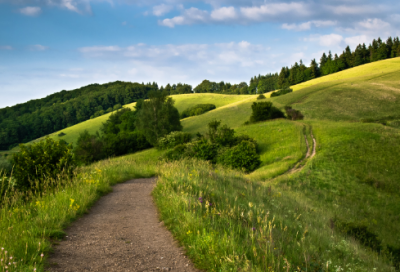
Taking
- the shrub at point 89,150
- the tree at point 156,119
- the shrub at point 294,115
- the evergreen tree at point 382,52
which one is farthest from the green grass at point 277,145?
the evergreen tree at point 382,52

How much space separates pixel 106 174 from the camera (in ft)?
35.5

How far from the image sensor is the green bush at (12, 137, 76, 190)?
8758 mm

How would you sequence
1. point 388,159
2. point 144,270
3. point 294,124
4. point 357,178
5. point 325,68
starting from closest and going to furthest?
point 144,270 → point 357,178 → point 388,159 → point 294,124 → point 325,68

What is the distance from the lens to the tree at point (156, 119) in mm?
55531

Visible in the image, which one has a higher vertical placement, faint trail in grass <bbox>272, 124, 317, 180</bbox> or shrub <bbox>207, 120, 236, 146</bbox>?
shrub <bbox>207, 120, 236, 146</bbox>

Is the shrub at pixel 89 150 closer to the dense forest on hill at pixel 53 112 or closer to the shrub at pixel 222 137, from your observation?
the shrub at pixel 222 137

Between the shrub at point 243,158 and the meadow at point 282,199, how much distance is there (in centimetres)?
115

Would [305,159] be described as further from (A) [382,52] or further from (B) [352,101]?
(A) [382,52]

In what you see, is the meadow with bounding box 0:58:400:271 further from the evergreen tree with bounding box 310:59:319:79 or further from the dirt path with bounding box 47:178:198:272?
the evergreen tree with bounding box 310:59:319:79

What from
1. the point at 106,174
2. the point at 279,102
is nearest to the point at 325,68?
the point at 279,102

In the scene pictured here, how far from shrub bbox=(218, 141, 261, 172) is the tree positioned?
28.2 metres

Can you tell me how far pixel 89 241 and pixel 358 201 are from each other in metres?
19.0

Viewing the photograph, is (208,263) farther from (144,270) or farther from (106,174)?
(106,174)

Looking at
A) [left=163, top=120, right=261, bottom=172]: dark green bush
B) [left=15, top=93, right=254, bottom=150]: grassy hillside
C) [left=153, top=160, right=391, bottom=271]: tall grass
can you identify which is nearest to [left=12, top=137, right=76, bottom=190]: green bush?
[left=153, top=160, right=391, bottom=271]: tall grass
